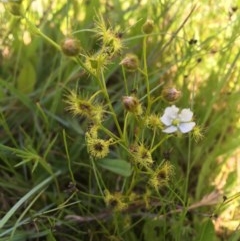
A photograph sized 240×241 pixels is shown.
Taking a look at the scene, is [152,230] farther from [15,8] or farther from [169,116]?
[15,8]

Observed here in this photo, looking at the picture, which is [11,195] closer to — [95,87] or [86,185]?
[86,185]

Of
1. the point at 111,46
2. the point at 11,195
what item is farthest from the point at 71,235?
the point at 111,46

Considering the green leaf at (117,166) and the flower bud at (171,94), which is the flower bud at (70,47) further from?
the green leaf at (117,166)

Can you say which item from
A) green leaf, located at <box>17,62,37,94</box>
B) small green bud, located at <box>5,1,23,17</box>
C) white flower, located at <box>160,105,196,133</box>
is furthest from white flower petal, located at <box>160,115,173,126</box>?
green leaf, located at <box>17,62,37,94</box>

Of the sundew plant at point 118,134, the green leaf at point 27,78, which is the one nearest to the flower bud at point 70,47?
the sundew plant at point 118,134

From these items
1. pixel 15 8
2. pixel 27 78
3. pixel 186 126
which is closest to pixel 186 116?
pixel 186 126

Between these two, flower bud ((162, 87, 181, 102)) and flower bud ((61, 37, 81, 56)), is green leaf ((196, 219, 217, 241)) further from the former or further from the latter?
flower bud ((61, 37, 81, 56))
